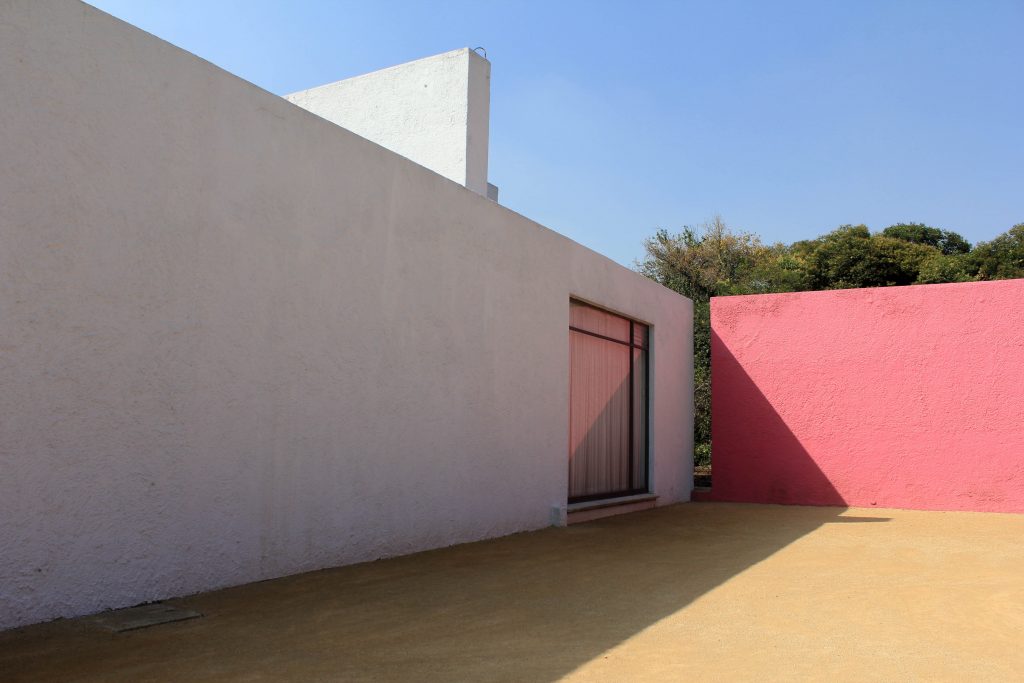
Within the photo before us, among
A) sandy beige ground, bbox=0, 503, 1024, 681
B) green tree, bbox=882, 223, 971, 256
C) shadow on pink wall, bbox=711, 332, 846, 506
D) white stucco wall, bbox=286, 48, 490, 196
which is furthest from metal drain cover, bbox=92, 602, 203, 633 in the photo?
green tree, bbox=882, 223, 971, 256

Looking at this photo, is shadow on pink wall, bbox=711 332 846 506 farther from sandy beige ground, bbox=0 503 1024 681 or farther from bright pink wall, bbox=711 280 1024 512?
sandy beige ground, bbox=0 503 1024 681

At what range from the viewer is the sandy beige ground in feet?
10.5

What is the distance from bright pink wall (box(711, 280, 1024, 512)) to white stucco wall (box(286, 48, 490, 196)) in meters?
4.23

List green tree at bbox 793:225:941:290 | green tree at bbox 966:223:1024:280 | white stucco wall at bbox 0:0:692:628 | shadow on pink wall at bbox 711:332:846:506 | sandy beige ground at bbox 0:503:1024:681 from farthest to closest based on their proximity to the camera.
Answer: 1. green tree at bbox 793:225:941:290
2. green tree at bbox 966:223:1024:280
3. shadow on pink wall at bbox 711:332:846:506
4. white stucco wall at bbox 0:0:692:628
5. sandy beige ground at bbox 0:503:1024:681

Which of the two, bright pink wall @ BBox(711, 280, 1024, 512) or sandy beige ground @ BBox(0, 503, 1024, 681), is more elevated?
bright pink wall @ BBox(711, 280, 1024, 512)

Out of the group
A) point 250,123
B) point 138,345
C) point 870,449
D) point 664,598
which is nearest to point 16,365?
point 138,345

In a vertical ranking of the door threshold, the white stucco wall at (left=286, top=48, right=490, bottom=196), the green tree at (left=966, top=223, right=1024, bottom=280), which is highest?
the green tree at (left=966, top=223, right=1024, bottom=280)

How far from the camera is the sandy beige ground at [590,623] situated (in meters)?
3.20

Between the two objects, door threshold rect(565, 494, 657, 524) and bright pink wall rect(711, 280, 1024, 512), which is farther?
bright pink wall rect(711, 280, 1024, 512)

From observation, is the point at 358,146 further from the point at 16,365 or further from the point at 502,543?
the point at 502,543

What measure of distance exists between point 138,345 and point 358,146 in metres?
2.21

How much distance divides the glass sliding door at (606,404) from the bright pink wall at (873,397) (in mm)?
1810

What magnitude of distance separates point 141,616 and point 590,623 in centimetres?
209

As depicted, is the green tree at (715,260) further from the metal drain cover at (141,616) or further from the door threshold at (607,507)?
the metal drain cover at (141,616)
